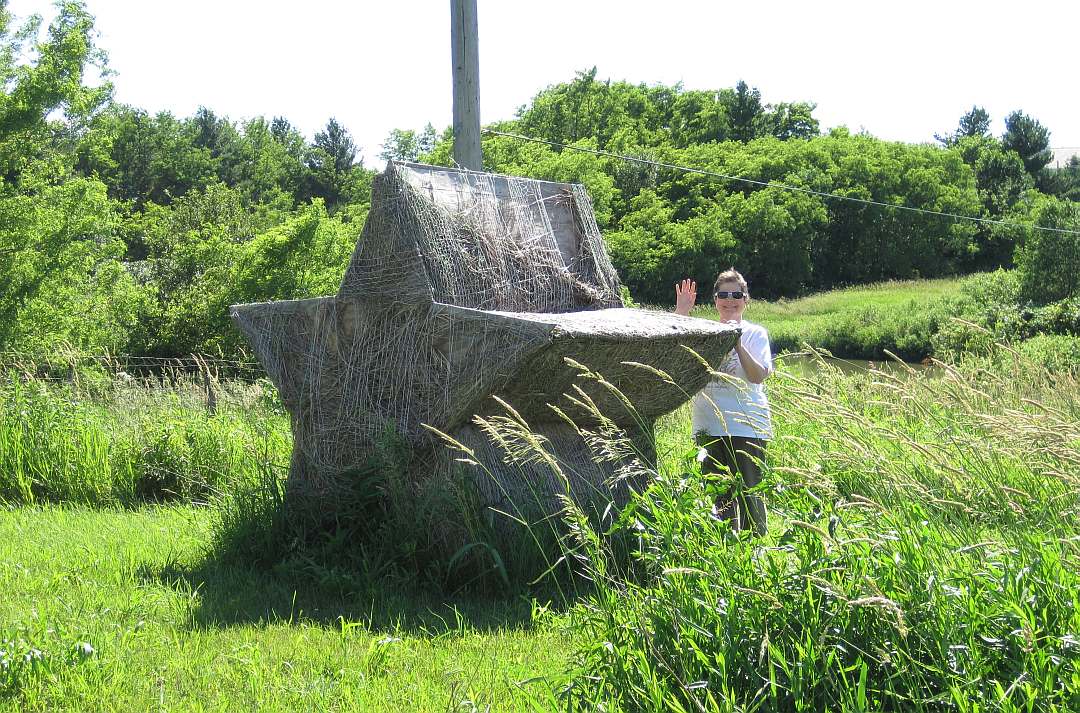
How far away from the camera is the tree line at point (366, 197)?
13367 mm

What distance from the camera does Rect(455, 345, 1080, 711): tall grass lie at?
2.76 m

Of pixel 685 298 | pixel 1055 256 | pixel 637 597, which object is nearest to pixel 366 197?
pixel 1055 256

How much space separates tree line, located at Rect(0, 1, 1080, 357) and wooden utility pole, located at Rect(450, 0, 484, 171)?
6.18m

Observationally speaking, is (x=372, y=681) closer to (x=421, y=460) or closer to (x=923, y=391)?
(x=421, y=460)

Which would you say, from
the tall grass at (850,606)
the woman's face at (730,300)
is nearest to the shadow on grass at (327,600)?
the tall grass at (850,606)

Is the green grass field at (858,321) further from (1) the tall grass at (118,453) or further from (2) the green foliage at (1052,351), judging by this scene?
(1) the tall grass at (118,453)

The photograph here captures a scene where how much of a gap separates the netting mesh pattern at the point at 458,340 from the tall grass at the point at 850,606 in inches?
54.2

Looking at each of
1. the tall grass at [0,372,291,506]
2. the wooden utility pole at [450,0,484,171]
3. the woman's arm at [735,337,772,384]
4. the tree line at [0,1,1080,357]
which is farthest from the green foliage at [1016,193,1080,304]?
the tall grass at [0,372,291,506]

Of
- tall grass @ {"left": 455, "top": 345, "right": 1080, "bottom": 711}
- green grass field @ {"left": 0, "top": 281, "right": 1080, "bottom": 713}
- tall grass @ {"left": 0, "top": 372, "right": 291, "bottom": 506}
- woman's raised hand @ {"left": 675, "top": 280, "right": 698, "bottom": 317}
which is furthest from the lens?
tall grass @ {"left": 0, "top": 372, "right": 291, "bottom": 506}

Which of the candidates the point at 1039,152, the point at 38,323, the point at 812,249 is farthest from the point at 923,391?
the point at 1039,152

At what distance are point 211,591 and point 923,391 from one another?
6.17 meters

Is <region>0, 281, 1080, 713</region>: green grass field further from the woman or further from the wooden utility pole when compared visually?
the wooden utility pole

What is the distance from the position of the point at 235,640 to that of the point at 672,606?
2.06 metres

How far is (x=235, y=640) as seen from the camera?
4281 millimetres
